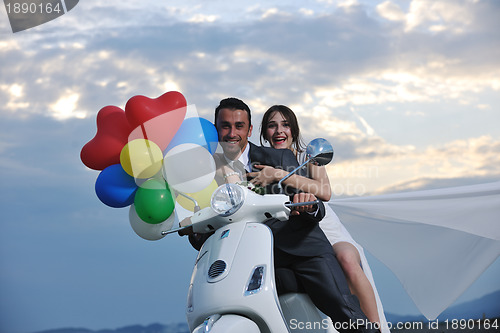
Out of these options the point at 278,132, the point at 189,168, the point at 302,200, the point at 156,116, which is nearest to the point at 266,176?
the point at 302,200

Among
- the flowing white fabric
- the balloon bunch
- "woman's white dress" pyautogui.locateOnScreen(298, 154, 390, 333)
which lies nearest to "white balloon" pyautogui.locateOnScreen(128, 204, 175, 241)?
the balloon bunch

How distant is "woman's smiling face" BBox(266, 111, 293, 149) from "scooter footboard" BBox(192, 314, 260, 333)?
1575mm

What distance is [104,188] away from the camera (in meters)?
2.50

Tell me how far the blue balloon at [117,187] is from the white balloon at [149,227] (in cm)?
8

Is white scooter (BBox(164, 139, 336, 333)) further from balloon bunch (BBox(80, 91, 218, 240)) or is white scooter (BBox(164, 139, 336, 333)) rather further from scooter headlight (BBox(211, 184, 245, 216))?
balloon bunch (BBox(80, 91, 218, 240))

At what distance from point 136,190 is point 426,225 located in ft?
6.66

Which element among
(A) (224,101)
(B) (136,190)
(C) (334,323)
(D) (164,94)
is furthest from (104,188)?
(C) (334,323)

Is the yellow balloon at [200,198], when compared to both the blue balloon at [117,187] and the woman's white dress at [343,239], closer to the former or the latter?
the blue balloon at [117,187]

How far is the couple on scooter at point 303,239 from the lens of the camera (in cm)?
192

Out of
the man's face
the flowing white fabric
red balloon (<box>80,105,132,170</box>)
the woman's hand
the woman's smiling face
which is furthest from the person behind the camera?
the flowing white fabric

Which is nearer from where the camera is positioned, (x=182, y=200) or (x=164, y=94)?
(x=182, y=200)

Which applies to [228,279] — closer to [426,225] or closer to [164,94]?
[164,94]

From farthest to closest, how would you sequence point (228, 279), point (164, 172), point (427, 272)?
point (427, 272), point (164, 172), point (228, 279)

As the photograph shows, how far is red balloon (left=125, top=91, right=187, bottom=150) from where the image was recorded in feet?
7.95
